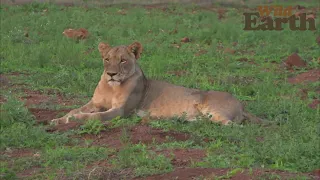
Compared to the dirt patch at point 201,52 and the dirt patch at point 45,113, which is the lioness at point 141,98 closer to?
the dirt patch at point 45,113

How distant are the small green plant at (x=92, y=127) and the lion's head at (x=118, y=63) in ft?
2.66

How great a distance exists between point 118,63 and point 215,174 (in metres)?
2.74

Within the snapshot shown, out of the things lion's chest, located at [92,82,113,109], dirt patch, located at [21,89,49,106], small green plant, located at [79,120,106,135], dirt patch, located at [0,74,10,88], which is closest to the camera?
small green plant, located at [79,120,106,135]

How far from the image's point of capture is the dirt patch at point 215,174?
5512mm

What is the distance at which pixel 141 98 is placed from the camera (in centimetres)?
818

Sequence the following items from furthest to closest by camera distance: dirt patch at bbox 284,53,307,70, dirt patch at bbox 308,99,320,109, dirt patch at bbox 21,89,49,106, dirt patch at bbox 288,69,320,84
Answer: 1. dirt patch at bbox 284,53,307,70
2. dirt patch at bbox 288,69,320,84
3. dirt patch at bbox 308,99,320,109
4. dirt patch at bbox 21,89,49,106

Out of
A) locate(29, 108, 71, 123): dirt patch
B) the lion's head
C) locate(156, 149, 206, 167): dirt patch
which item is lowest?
locate(29, 108, 71, 123): dirt patch

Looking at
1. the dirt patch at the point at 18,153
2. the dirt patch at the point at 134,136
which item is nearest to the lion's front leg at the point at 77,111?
the dirt patch at the point at 134,136

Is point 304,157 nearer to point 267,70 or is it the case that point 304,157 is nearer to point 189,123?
point 189,123

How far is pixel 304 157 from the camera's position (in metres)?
6.33

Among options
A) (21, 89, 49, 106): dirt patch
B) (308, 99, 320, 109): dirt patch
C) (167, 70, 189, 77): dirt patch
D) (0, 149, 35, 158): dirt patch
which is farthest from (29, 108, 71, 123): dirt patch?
(167, 70, 189, 77): dirt patch

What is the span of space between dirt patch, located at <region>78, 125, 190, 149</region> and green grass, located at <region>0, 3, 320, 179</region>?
0.38 ft

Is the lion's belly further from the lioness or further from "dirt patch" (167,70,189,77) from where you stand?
"dirt patch" (167,70,189,77)

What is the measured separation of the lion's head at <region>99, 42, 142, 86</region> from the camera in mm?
8000
